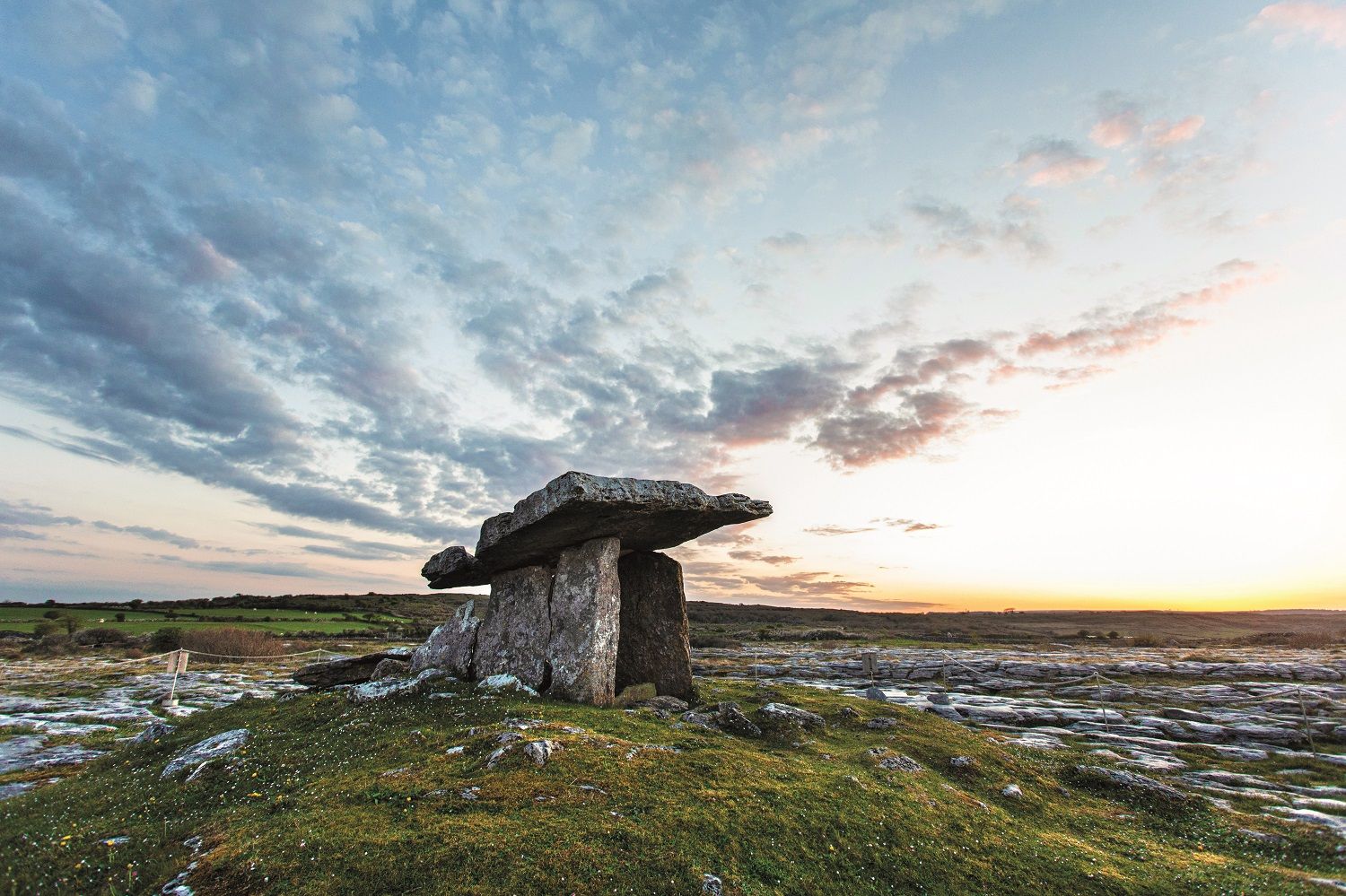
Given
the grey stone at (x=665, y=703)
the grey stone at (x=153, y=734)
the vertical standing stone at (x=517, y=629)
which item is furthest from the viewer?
the vertical standing stone at (x=517, y=629)

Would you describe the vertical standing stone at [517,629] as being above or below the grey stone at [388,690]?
above

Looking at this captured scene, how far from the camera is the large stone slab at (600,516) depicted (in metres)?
13.3

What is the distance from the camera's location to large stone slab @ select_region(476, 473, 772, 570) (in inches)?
523

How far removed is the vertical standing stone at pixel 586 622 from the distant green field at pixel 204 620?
157 feet

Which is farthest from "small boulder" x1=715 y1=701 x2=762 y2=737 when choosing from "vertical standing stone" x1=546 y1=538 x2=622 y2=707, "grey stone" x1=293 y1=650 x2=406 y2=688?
"grey stone" x1=293 y1=650 x2=406 y2=688

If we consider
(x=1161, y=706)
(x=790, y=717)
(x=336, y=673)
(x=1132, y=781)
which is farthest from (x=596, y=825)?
(x=1161, y=706)

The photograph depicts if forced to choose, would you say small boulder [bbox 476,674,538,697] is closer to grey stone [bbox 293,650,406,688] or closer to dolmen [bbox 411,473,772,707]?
dolmen [bbox 411,473,772,707]

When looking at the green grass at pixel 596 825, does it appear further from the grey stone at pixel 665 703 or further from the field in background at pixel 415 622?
the field in background at pixel 415 622

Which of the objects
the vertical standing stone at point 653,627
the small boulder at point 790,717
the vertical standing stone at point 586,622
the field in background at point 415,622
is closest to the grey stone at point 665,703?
the vertical standing stone at point 586,622

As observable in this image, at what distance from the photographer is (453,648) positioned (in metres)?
17.1

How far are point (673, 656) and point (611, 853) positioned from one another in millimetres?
10565


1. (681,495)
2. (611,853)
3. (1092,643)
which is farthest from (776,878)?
(1092,643)

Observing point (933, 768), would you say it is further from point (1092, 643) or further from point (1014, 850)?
point (1092, 643)

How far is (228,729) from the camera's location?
10930 millimetres
